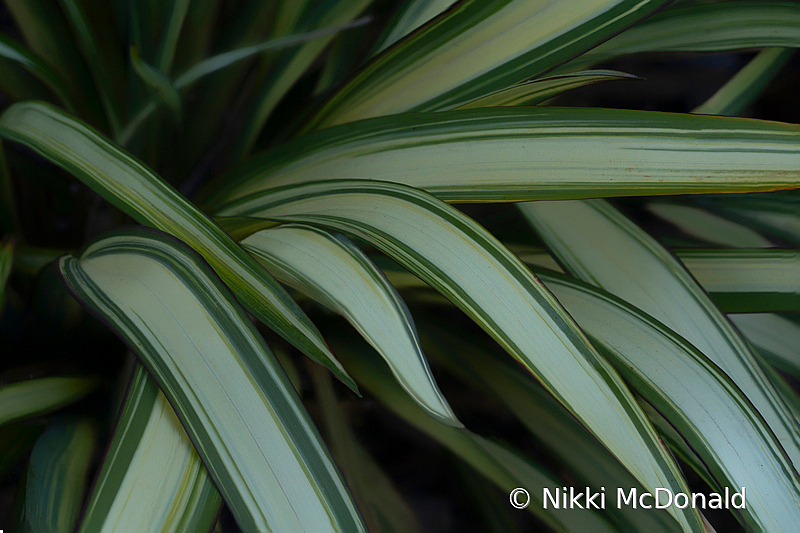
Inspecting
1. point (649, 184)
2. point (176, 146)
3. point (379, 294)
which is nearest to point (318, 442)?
point (379, 294)

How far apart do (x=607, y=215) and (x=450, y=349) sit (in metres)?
0.18

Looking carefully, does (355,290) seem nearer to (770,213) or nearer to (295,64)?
(295,64)

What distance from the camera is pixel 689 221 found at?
0.53 meters

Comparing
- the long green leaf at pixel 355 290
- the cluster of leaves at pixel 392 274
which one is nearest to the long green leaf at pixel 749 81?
the cluster of leaves at pixel 392 274

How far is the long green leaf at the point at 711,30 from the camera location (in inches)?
15.8

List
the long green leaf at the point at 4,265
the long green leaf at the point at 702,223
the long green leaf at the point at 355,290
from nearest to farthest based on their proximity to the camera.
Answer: the long green leaf at the point at 355,290, the long green leaf at the point at 4,265, the long green leaf at the point at 702,223

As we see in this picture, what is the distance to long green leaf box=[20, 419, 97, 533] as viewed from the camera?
0.90 feet

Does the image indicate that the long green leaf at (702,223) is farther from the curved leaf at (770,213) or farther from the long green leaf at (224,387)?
the long green leaf at (224,387)

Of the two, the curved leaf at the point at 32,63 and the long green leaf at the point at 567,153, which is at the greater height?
the curved leaf at the point at 32,63

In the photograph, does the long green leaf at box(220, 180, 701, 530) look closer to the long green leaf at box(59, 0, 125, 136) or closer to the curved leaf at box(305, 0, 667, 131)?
the curved leaf at box(305, 0, 667, 131)

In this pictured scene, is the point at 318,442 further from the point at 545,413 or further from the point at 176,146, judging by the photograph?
the point at 176,146

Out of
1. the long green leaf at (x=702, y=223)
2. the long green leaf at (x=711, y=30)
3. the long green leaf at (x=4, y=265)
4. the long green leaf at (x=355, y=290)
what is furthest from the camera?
the long green leaf at (x=702, y=223)

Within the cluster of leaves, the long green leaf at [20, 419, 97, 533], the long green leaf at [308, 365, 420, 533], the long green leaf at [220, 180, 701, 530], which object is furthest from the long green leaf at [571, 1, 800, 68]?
the long green leaf at [20, 419, 97, 533]

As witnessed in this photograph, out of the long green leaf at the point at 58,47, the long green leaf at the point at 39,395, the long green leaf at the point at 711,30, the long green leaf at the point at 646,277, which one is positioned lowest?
the long green leaf at the point at 39,395
